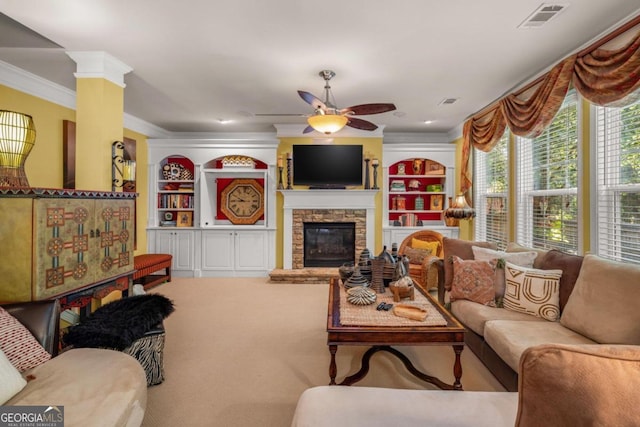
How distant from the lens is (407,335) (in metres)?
1.94

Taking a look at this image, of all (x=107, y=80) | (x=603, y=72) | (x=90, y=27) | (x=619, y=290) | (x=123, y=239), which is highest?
(x=90, y=27)

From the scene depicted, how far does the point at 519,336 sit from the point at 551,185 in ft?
6.60

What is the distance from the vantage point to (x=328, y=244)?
5.66 metres

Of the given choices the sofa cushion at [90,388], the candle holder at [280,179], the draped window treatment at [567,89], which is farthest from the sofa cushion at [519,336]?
the candle holder at [280,179]

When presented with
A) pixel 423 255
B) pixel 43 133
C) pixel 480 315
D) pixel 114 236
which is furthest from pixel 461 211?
pixel 43 133

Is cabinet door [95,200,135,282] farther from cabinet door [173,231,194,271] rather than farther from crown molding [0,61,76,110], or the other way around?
cabinet door [173,231,194,271]

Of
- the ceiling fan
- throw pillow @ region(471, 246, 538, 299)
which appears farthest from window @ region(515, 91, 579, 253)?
the ceiling fan

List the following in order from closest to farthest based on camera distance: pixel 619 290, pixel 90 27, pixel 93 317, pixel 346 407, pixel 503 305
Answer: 1. pixel 346 407
2. pixel 619 290
3. pixel 93 317
4. pixel 90 27
5. pixel 503 305

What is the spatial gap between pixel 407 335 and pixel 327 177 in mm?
3804

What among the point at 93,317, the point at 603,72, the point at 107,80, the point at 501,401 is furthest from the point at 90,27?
the point at 603,72

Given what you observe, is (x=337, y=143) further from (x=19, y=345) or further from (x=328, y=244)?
(x=19, y=345)

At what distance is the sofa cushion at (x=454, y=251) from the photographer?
3090 mm

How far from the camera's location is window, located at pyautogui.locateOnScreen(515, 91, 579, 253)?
3037 millimetres

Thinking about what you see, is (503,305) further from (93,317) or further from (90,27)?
(90,27)
